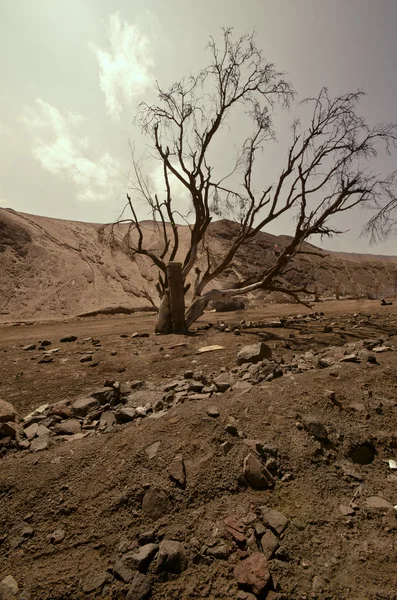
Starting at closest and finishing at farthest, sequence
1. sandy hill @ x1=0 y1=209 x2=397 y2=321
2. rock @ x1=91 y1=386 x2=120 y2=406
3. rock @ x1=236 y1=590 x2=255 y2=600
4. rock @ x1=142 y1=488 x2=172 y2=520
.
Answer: rock @ x1=236 y1=590 x2=255 y2=600 < rock @ x1=142 y1=488 x2=172 y2=520 < rock @ x1=91 y1=386 x2=120 y2=406 < sandy hill @ x1=0 y1=209 x2=397 y2=321

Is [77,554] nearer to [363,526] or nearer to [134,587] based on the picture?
[134,587]

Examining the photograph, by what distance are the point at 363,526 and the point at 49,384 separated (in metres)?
→ 3.57

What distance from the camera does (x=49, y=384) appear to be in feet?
13.3

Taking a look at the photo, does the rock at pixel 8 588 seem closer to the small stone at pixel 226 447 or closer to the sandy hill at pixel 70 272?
the small stone at pixel 226 447

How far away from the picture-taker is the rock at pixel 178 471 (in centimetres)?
202

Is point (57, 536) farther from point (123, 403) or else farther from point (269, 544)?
point (123, 403)

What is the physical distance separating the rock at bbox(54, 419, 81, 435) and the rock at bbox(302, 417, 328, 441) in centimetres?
188

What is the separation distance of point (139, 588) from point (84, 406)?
6.24ft

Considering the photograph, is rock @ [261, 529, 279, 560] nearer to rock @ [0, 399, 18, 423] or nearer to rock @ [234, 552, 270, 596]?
rock @ [234, 552, 270, 596]

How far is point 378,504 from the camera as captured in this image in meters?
1.89

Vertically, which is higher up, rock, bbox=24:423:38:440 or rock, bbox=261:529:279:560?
rock, bbox=24:423:38:440

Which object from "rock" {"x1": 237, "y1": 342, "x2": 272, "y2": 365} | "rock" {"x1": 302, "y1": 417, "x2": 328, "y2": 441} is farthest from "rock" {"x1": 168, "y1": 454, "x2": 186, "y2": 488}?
"rock" {"x1": 237, "y1": 342, "x2": 272, "y2": 365}

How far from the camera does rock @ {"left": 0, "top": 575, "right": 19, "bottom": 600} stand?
148 cm

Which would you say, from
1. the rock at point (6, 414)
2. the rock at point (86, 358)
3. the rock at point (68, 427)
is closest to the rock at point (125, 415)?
the rock at point (68, 427)
